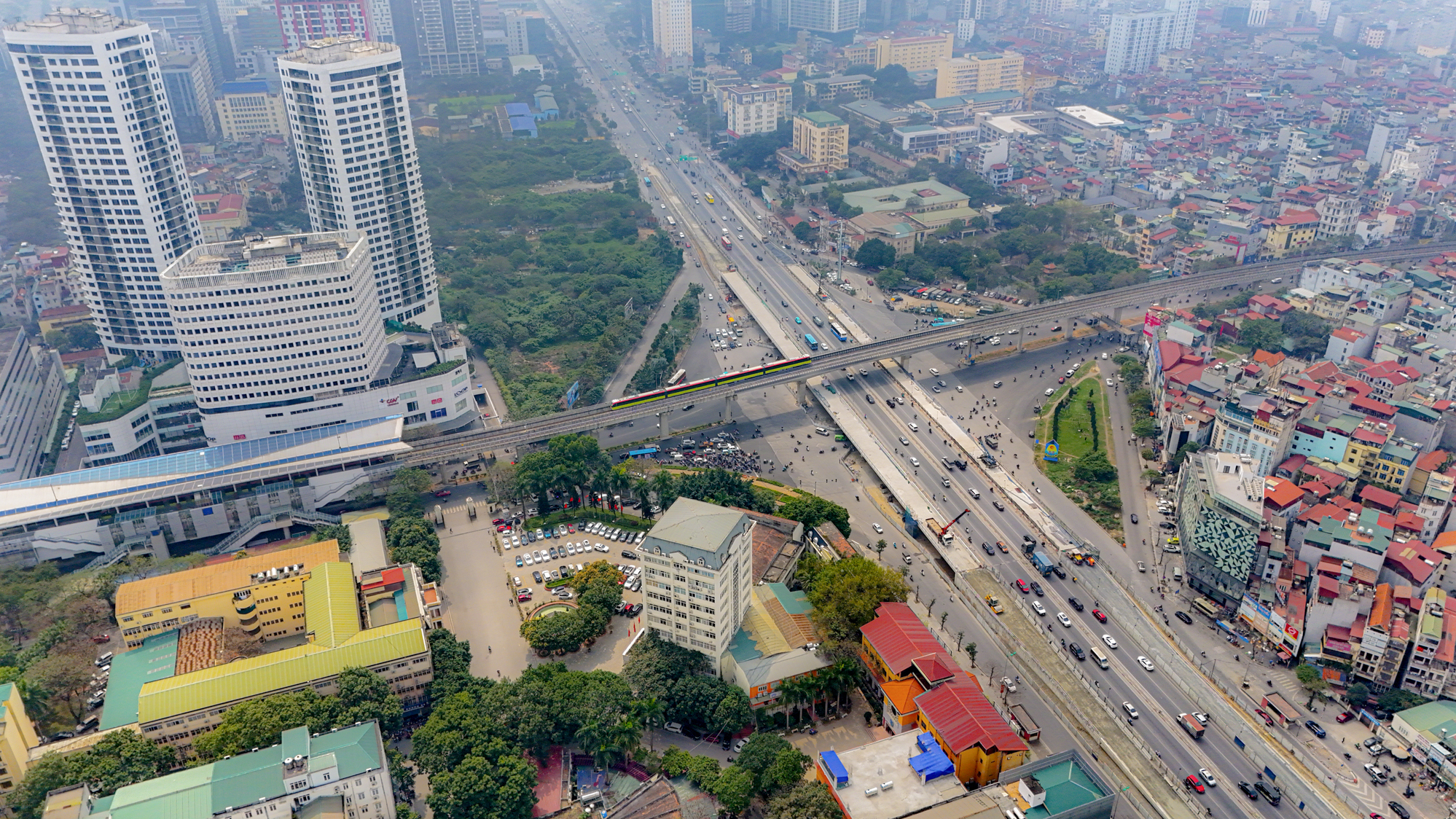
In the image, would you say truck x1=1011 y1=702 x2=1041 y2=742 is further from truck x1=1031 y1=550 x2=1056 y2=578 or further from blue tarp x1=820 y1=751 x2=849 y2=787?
truck x1=1031 y1=550 x2=1056 y2=578

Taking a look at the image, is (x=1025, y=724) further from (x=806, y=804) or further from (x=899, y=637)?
(x=806, y=804)

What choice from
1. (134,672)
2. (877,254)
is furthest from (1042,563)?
(877,254)

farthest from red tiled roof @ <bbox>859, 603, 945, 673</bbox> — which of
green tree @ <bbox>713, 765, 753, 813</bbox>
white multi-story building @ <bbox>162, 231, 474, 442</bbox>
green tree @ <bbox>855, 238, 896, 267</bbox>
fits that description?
green tree @ <bbox>855, 238, 896, 267</bbox>

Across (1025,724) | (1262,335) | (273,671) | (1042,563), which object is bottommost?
(1025,724)

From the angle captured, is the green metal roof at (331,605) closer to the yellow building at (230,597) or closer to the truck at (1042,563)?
the yellow building at (230,597)

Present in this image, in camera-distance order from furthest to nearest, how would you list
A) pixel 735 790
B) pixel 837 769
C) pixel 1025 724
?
pixel 1025 724 < pixel 735 790 < pixel 837 769

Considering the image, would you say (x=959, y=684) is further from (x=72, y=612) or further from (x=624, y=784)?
(x=72, y=612)

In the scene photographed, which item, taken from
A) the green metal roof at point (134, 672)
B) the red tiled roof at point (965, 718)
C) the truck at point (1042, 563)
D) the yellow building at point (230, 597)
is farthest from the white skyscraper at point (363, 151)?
the red tiled roof at point (965, 718)
